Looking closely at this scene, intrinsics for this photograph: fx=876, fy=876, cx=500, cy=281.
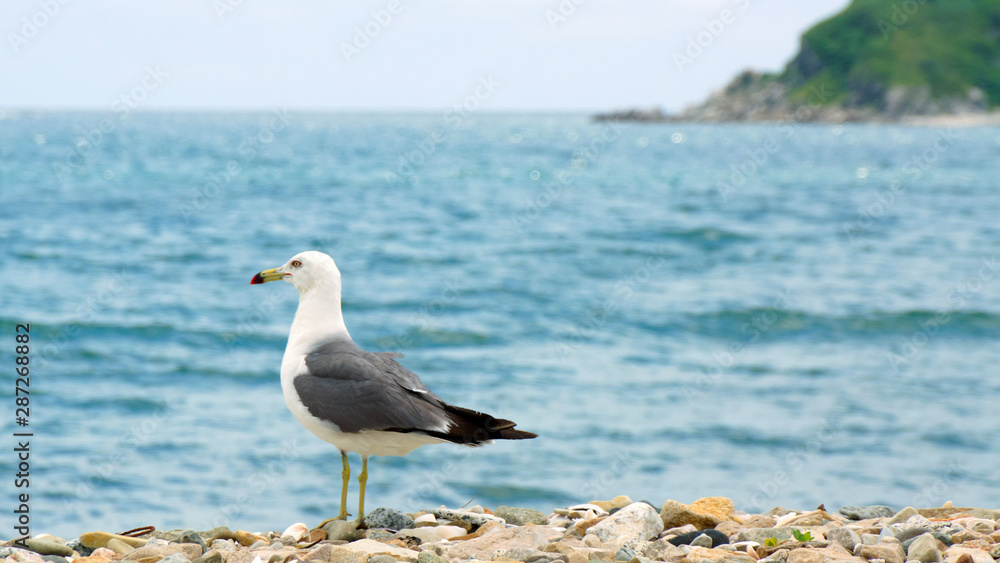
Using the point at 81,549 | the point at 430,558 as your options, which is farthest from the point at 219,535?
the point at 430,558

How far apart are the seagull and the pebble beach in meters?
0.43

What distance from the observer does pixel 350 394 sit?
416 centimetres

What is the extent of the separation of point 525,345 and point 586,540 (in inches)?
327

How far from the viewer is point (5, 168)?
1323 inches

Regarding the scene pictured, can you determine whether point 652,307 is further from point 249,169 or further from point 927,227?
point 249,169

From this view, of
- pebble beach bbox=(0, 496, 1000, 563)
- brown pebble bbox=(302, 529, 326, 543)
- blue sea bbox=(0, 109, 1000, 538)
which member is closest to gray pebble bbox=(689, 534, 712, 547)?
pebble beach bbox=(0, 496, 1000, 563)

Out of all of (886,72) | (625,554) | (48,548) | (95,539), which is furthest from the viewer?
(886,72)

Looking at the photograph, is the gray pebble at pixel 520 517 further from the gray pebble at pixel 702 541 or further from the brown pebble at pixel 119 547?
the brown pebble at pixel 119 547

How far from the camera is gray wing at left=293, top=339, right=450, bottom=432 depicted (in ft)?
13.4

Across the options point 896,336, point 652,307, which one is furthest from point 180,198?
point 896,336

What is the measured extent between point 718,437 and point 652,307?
5515mm

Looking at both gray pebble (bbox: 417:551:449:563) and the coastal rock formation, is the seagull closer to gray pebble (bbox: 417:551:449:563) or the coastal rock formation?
gray pebble (bbox: 417:551:449:563)

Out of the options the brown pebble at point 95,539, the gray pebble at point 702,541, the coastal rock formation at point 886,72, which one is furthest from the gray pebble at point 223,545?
the coastal rock formation at point 886,72

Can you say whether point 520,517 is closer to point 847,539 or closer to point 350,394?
point 350,394
